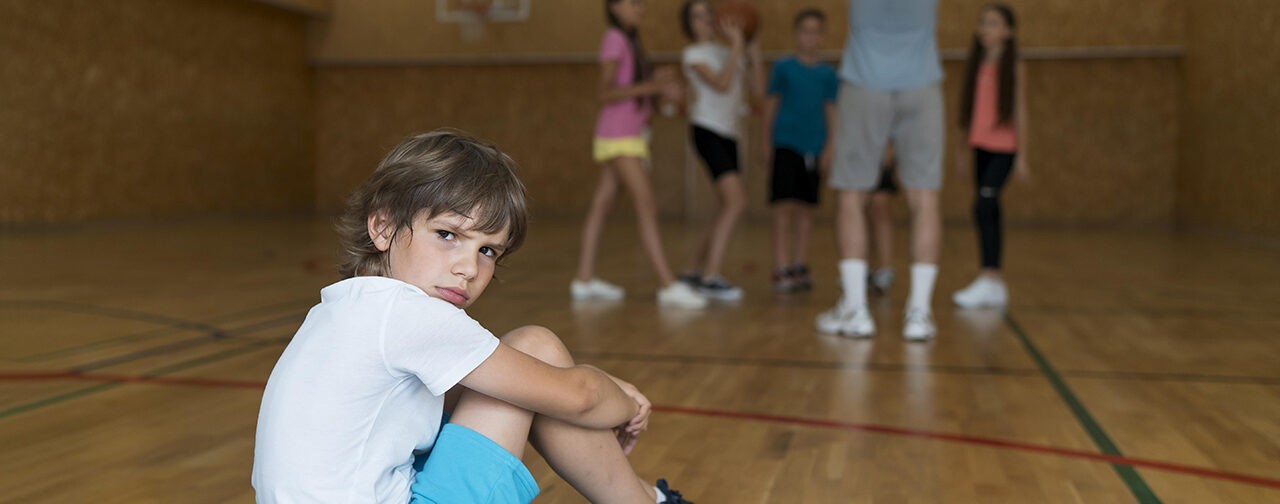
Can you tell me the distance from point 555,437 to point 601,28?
31.2ft

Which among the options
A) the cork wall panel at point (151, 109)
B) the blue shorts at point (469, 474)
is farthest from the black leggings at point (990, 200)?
the cork wall panel at point (151, 109)

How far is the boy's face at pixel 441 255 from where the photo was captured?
1.16m

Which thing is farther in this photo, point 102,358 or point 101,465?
point 102,358

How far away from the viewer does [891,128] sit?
131 inches

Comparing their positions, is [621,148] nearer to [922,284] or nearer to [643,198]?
[643,198]

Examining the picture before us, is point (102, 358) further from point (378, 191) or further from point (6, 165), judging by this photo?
point (6, 165)

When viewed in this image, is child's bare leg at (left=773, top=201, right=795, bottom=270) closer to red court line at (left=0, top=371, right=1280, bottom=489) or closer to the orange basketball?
the orange basketball

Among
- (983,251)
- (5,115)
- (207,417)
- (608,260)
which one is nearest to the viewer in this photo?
(207,417)

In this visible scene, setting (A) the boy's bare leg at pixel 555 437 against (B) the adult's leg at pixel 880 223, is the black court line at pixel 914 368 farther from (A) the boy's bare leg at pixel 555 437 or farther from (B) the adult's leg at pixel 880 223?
(B) the adult's leg at pixel 880 223

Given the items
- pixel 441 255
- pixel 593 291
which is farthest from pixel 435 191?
pixel 593 291

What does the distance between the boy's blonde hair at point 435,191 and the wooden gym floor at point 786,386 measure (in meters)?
0.63

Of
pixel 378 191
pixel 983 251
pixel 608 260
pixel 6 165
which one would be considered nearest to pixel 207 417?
pixel 378 191

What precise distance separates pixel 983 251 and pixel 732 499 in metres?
2.91

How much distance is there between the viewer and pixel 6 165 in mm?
7605
